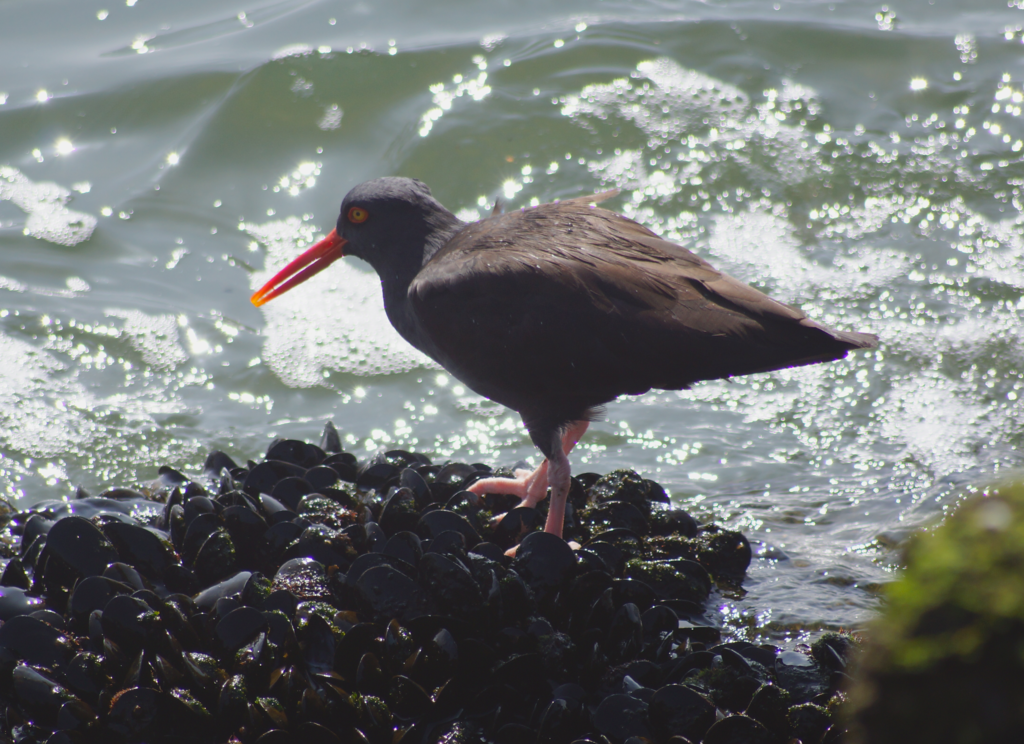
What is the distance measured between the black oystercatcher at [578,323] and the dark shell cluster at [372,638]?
1.93 feet

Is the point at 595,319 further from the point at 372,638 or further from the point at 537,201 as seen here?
the point at 537,201

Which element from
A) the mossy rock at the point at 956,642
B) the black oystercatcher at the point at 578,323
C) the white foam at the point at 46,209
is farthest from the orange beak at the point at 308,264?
the mossy rock at the point at 956,642

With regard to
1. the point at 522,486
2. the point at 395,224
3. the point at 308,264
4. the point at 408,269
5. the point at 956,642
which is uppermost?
the point at 956,642

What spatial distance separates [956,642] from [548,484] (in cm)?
293

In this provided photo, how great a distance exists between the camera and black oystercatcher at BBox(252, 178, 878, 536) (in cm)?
327

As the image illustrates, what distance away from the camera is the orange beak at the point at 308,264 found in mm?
4543

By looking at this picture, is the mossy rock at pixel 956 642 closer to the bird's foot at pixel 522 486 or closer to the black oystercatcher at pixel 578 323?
the black oystercatcher at pixel 578 323

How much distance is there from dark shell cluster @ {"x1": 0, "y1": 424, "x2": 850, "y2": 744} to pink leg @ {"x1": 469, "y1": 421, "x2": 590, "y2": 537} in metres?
0.27

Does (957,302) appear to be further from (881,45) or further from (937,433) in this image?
(881,45)

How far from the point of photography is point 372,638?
256 cm

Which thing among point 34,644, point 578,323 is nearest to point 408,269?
point 578,323

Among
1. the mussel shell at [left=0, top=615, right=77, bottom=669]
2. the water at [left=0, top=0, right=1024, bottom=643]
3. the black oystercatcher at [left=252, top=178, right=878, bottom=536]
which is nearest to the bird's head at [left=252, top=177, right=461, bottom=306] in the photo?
the black oystercatcher at [left=252, top=178, right=878, bottom=536]

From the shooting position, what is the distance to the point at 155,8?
978 centimetres

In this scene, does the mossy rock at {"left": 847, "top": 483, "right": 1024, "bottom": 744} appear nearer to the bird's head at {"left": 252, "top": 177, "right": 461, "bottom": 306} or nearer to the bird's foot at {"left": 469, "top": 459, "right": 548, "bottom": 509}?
the bird's foot at {"left": 469, "top": 459, "right": 548, "bottom": 509}
